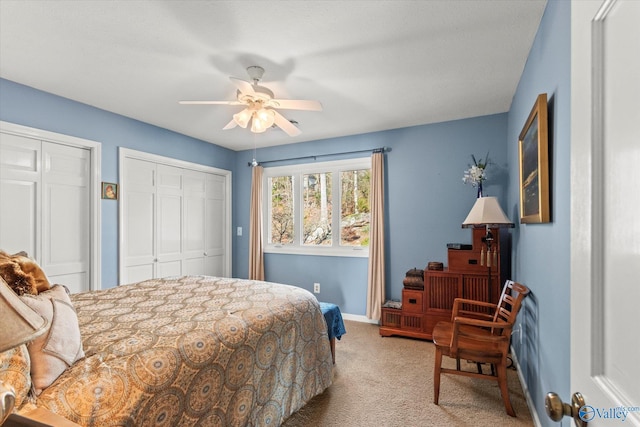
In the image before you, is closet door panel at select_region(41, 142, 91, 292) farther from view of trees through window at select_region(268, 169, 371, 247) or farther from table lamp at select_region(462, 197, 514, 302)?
table lamp at select_region(462, 197, 514, 302)

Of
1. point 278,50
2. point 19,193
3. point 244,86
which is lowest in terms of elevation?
point 19,193

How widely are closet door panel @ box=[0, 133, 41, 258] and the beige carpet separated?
271 centimetres

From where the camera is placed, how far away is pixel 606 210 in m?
0.57

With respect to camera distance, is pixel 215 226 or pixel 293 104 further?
pixel 215 226

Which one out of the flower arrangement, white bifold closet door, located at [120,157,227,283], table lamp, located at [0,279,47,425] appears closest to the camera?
table lamp, located at [0,279,47,425]

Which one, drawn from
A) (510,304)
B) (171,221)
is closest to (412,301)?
(510,304)

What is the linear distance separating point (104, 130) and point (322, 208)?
2700mm

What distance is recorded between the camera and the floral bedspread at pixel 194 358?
1174 millimetres

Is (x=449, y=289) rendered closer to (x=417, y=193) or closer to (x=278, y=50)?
(x=417, y=193)

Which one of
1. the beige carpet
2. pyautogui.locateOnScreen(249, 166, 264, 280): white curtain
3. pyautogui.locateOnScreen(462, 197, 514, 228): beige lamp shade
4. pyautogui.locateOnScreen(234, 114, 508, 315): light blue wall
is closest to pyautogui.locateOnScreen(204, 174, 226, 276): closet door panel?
pyautogui.locateOnScreen(249, 166, 264, 280): white curtain

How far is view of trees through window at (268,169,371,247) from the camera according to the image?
4273 mm

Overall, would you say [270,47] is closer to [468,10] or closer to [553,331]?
[468,10]

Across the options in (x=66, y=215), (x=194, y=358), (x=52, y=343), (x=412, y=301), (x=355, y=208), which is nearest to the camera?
(x=52, y=343)

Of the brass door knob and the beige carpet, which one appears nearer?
the brass door knob
